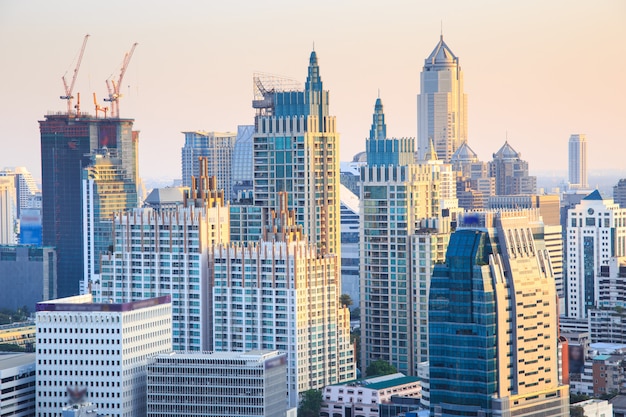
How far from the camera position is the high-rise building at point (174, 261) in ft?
350

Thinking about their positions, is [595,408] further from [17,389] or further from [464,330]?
[17,389]

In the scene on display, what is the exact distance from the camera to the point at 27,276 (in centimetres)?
17825

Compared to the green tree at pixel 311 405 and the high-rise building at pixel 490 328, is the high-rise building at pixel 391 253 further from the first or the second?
the high-rise building at pixel 490 328

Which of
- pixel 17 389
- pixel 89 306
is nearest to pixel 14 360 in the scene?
pixel 17 389

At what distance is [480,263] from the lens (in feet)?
279

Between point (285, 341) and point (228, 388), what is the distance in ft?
40.8

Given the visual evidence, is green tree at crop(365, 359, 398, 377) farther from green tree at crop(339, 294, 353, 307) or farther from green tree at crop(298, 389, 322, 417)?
green tree at crop(339, 294, 353, 307)

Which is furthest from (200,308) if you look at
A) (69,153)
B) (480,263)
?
(69,153)

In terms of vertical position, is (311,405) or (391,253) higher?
(391,253)

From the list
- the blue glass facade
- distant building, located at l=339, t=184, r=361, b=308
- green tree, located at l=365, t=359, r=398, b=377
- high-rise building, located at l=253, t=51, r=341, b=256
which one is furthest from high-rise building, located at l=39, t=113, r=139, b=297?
the blue glass facade

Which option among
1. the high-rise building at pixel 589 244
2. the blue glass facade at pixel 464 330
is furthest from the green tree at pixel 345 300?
the blue glass facade at pixel 464 330

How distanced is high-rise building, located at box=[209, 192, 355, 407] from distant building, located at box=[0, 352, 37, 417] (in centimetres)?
1558

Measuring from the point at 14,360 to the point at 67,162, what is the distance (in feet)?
292

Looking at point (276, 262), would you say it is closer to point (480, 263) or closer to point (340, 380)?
point (340, 380)
